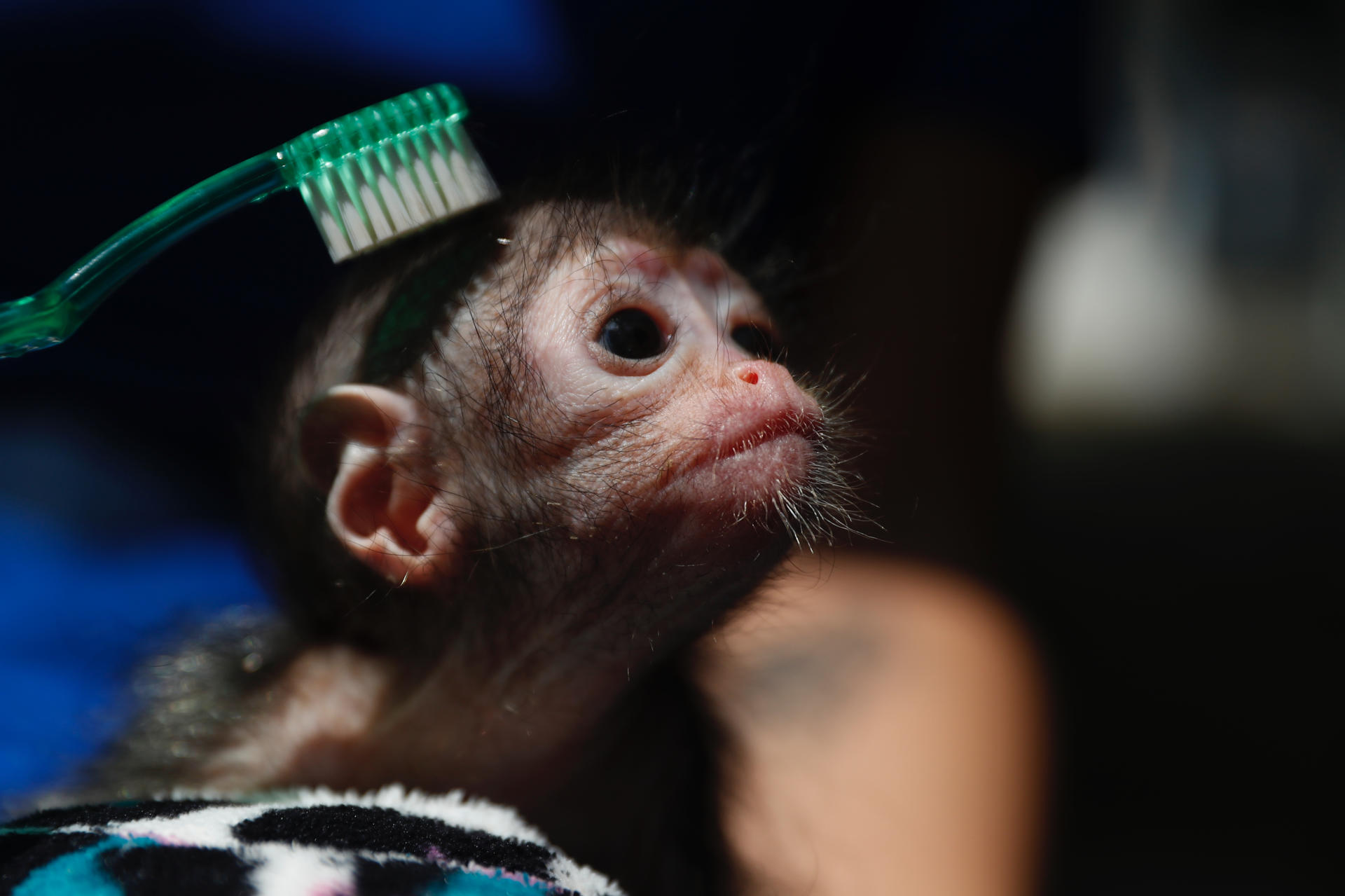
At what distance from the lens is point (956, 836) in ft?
3.34

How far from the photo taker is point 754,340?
2.28 ft

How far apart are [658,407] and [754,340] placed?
0.16m

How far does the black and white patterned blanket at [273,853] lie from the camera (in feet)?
1.58

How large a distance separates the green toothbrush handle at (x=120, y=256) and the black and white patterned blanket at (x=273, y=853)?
10.7 inches

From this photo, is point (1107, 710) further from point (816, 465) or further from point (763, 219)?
point (816, 465)

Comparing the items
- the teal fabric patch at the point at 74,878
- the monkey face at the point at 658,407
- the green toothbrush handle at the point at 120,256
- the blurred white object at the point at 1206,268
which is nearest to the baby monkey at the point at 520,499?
the monkey face at the point at 658,407

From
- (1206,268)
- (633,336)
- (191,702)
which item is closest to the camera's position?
(633,336)

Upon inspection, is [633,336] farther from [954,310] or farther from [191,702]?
[954,310]

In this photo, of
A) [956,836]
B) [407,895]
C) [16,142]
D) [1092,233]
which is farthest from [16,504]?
[1092,233]

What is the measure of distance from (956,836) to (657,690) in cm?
45

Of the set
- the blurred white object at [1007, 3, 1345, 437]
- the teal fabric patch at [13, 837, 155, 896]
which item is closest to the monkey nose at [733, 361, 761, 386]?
the teal fabric patch at [13, 837, 155, 896]

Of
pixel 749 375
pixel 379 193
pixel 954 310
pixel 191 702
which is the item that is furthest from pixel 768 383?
pixel 954 310

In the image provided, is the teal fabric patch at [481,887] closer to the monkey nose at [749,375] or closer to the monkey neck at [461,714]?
the monkey neck at [461,714]

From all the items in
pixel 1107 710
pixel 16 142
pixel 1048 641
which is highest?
pixel 16 142
